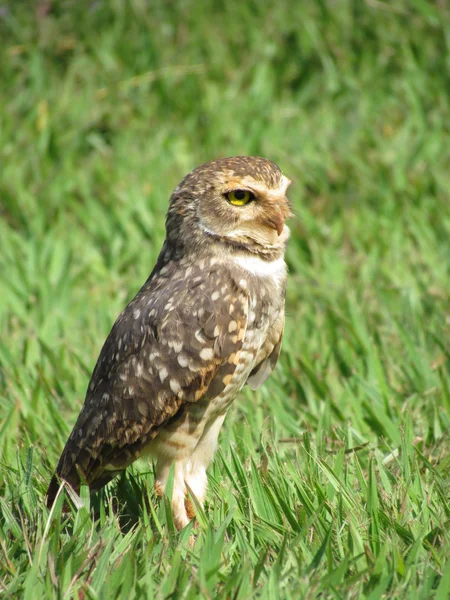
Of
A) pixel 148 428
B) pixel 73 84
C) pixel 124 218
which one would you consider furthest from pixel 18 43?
pixel 148 428

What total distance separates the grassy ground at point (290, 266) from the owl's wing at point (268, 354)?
220 mm

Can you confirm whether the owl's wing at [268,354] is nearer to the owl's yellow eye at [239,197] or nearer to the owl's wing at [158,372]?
the owl's wing at [158,372]

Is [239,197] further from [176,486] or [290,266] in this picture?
[290,266]

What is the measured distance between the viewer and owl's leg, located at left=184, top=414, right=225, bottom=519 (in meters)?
3.46

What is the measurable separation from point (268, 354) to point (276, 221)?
0.57 meters

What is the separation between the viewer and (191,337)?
329 centimetres

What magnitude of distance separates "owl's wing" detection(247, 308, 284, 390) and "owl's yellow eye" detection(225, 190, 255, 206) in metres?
0.46

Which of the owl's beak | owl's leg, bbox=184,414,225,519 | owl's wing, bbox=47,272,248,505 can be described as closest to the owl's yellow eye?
the owl's beak

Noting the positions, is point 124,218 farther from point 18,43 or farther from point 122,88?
point 18,43

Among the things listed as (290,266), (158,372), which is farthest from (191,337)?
(290,266)

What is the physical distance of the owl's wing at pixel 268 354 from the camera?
359cm

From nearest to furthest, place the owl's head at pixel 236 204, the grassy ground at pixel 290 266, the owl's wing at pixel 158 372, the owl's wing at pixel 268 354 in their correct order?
the grassy ground at pixel 290 266 → the owl's wing at pixel 158 372 → the owl's head at pixel 236 204 → the owl's wing at pixel 268 354

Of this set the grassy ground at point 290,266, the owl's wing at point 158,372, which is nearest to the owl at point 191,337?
the owl's wing at point 158,372

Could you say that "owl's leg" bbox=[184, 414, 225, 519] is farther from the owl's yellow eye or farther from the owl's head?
the owl's yellow eye
